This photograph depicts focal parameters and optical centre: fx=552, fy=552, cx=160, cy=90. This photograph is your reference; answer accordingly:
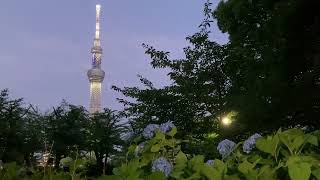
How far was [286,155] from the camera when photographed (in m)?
2.05

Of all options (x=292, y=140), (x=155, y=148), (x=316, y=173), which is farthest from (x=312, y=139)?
(x=155, y=148)

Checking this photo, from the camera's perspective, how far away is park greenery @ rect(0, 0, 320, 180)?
2111mm

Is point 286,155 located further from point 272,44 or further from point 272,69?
point 272,44

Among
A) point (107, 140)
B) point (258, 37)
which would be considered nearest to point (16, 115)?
point (107, 140)

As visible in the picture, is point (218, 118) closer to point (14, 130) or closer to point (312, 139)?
point (14, 130)

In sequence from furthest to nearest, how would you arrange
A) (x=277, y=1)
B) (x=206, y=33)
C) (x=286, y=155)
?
A: 1. (x=206, y=33)
2. (x=277, y=1)
3. (x=286, y=155)

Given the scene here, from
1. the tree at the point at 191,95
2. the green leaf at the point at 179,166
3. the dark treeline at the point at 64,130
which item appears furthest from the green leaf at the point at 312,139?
the dark treeline at the point at 64,130

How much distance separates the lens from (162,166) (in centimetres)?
228

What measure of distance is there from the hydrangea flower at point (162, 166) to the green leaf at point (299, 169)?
0.58 metres

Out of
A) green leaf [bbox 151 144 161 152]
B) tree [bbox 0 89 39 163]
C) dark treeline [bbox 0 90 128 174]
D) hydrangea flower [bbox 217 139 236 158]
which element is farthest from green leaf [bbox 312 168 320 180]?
dark treeline [bbox 0 90 128 174]

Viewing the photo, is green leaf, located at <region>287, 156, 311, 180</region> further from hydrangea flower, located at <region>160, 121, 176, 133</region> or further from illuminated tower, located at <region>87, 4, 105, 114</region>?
illuminated tower, located at <region>87, 4, 105, 114</region>

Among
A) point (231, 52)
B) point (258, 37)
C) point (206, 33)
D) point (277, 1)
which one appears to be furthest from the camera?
point (206, 33)

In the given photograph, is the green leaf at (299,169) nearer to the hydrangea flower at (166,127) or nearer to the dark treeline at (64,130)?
the hydrangea flower at (166,127)

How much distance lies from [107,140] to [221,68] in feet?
39.2
